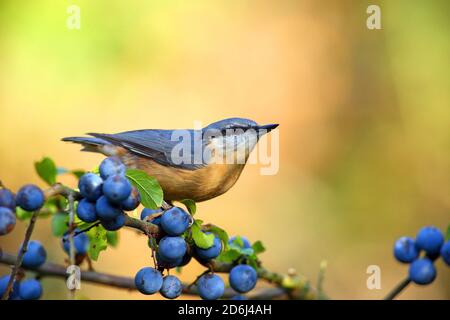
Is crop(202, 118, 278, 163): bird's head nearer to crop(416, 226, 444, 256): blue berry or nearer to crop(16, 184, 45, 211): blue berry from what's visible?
crop(416, 226, 444, 256): blue berry

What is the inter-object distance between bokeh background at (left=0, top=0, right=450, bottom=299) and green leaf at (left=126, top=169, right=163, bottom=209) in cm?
285

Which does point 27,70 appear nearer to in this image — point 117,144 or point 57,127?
point 57,127

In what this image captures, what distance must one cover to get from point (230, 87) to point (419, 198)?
6.00ft

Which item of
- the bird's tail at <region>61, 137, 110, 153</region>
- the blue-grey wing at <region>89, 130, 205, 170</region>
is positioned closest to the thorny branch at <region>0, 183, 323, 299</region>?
the blue-grey wing at <region>89, 130, 205, 170</region>

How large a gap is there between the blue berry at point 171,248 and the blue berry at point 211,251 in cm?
15

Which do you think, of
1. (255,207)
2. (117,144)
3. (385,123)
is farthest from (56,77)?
(385,123)

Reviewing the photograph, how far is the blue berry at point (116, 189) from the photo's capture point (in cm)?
147

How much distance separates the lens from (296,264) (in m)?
4.70

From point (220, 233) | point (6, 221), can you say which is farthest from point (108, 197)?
point (220, 233)

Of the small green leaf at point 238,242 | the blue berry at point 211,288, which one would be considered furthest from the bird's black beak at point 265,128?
the blue berry at point 211,288

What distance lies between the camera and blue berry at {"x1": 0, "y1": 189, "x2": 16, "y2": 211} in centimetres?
131

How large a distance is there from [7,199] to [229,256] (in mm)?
891

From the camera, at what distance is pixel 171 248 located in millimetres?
1710

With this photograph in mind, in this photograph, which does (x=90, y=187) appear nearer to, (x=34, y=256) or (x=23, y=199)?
(x=23, y=199)
